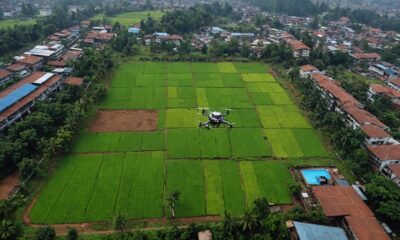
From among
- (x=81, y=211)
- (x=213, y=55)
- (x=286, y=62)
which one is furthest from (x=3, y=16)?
(x=81, y=211)

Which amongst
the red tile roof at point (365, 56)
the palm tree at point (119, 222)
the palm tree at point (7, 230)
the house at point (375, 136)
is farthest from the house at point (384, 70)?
the palm tree at point (7, 230)

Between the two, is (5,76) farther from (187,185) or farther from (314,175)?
(314,175)

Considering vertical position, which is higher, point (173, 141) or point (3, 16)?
point (3, 16)

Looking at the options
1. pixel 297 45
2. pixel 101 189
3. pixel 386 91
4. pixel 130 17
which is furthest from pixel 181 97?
pixel 130 17

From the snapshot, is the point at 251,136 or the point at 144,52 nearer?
the point at 251,136

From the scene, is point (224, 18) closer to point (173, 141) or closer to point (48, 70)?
point (48, 70)

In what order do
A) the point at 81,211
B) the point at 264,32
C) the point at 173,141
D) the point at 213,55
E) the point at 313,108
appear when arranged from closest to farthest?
the point at 81,211 → the point at 173,141 → the point at 313,108 → the point at 213,55 → the point at 264,32

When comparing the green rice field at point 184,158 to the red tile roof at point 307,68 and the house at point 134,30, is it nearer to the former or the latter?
the red tile roof at point 307,68
